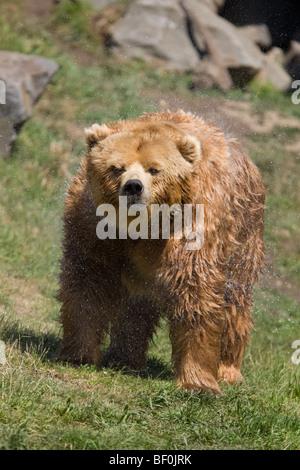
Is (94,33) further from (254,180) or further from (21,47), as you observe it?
(254,180)

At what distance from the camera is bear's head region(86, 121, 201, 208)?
479 cm

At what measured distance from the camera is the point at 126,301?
5.79m

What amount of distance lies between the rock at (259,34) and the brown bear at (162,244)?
1146 cm

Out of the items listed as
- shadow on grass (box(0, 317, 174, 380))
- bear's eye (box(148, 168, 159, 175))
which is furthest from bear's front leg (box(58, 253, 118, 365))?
bear's eye (box(148, 168, 159, 175))

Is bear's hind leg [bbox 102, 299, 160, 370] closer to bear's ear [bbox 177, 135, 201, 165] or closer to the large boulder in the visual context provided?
bear's ear [bbox 177, 135, 201, 165]

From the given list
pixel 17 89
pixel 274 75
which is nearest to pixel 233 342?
pixel 17 89

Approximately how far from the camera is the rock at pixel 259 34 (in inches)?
658

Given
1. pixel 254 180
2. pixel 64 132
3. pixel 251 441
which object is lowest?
pixel 251 441

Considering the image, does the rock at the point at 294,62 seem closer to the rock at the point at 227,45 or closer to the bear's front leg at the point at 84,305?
the rock at the point at 227,45

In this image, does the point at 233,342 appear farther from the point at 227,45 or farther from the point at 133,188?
the point at 227,45

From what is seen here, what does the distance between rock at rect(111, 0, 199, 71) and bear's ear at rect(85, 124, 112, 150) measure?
9969 millimetres

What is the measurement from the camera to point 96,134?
205 inches

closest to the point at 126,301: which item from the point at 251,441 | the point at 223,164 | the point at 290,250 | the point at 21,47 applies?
the point at 223,164

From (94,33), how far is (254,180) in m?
9.96
